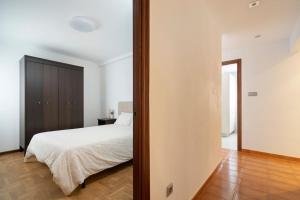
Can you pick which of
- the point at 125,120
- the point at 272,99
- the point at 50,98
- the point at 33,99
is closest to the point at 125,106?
the point at 125,120

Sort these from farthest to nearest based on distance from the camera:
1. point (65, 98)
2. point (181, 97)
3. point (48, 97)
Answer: point (65, 98) → point (48, 97) → point (181, 97)

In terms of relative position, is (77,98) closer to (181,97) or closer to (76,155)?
(76,155)

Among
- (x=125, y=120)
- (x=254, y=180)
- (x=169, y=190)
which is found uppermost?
(x=125, y=120)

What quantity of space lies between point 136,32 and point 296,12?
105 inches

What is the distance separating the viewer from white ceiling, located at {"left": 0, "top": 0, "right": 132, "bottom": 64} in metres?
2.19

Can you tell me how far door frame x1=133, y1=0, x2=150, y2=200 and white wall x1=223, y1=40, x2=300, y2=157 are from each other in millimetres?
3327

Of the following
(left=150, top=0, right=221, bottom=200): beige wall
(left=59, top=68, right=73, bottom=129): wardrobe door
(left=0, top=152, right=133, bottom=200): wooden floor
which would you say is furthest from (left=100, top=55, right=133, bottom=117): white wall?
(left=150, top=0, right=221, bottom=200): beige wall

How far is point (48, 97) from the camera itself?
3619mm

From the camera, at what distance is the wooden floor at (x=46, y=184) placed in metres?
1.86

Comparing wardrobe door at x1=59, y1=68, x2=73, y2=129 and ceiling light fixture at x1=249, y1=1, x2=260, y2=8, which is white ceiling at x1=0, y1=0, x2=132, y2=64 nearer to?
wardrobe door at x1=59, y1=68, x2=73, y2=129

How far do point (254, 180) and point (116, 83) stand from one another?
411 cm

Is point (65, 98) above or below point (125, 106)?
above

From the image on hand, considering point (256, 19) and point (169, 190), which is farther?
point (256, 19)

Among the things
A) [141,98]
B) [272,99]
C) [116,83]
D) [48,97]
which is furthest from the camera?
[116,83]
